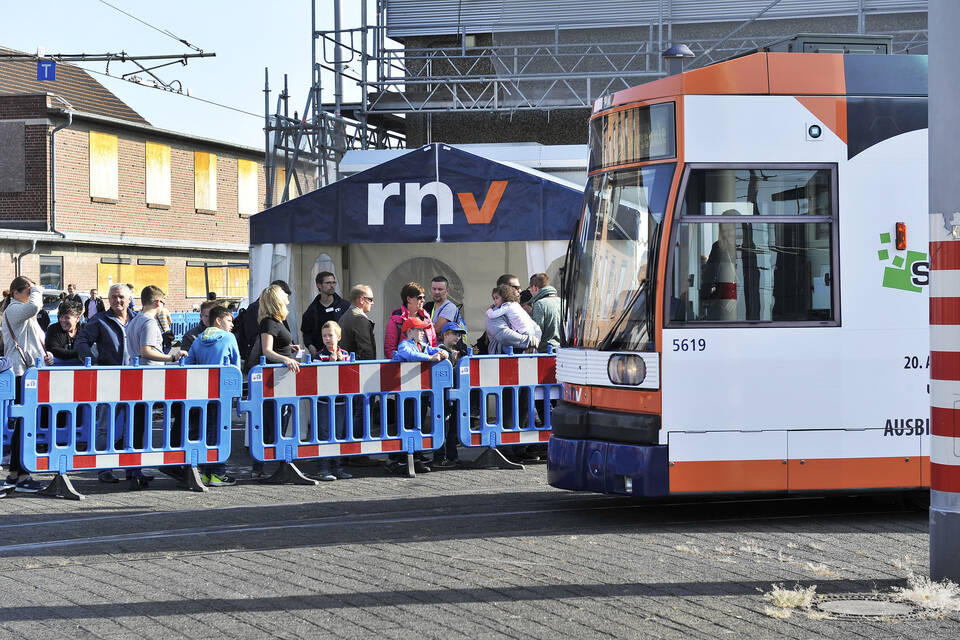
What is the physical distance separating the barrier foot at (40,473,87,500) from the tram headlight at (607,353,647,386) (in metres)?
4.64

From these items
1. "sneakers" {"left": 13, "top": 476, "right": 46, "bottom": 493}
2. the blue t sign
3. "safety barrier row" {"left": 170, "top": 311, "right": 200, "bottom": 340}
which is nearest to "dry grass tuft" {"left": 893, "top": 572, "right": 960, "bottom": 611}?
"sneakers" {"left": 13, "top": 476, "right": 46, "bottom": 493}

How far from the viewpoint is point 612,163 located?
868cm

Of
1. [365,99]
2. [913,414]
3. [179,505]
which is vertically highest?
[365,99]

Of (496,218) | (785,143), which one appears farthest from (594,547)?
(496,218)

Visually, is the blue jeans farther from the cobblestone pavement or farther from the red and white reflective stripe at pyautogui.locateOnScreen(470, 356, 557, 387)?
the red and white reflective stripe at pyautogui.locateOnScreen(470, 356, 557, 387)

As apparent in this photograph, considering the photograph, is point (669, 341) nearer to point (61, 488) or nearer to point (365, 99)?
point (61, 488)

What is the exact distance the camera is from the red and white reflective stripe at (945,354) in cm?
612

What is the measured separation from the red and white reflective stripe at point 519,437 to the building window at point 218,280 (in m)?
32.2

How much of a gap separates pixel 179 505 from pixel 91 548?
1.95 meters

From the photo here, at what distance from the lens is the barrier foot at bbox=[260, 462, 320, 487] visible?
1111 centimetres

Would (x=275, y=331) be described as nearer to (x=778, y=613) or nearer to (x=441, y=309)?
(x=441, y=309)

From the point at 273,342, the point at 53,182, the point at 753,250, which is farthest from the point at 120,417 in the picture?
Answer: the point at 53,182

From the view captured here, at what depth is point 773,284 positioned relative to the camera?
8227 mm

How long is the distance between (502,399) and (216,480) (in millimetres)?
2857
